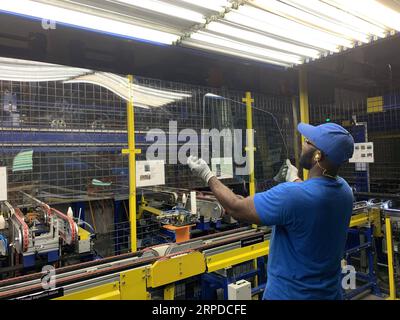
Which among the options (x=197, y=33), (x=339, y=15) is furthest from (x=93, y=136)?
(x=339, y=15)

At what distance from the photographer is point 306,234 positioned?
1192 mm

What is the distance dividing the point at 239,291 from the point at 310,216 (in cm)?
81

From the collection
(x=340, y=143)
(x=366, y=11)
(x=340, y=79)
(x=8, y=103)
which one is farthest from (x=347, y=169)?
(x=8, y=103)

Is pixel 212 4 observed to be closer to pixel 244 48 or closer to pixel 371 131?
pixel 244 48

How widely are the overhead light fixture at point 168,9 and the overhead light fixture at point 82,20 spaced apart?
0.26 meters

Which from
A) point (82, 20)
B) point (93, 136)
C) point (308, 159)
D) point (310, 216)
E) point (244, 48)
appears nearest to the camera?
point (310, 216)

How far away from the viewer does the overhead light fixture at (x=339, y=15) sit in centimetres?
171

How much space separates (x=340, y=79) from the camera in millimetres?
3904

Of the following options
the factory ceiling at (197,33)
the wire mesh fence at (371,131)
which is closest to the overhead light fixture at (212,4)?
the factory ceiling at (197,33)

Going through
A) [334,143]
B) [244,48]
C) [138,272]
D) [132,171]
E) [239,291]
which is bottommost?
[239,291]

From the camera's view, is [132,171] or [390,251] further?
[390,251]

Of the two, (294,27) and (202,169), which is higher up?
(294,27)

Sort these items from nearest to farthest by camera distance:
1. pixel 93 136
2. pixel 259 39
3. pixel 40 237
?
pixel 40 237, pixel 259 39, pixel 93 136

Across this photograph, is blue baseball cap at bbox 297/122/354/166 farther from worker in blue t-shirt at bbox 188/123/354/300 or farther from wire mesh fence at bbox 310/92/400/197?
wire mesh fence at bbox 310/92/400/197
